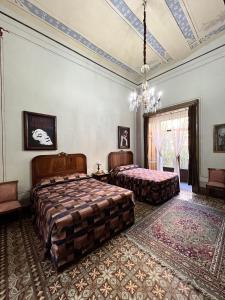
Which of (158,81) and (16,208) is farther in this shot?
(158,81)

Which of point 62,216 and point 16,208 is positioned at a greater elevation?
point 62,216

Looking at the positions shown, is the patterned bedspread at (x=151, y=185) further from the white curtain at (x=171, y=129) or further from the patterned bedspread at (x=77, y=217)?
the white curtain at (x=171, y=129)

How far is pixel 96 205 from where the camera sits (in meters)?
2.21

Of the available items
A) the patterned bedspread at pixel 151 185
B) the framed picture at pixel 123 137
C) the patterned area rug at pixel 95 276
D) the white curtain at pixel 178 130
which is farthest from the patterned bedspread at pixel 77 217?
the white curtain at pixel 178 130

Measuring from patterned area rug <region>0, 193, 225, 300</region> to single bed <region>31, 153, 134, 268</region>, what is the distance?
15cm

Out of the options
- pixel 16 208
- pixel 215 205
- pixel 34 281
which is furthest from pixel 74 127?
pixel 215 205

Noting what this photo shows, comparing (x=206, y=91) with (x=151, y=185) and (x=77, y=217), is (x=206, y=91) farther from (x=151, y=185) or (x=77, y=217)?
(x=77, y=217)

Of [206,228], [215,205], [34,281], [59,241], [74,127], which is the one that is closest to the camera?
[34,281]

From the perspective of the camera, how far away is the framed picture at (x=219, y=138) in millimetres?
4027

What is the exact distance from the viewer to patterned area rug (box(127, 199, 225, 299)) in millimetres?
1698

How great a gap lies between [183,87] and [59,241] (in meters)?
5.37

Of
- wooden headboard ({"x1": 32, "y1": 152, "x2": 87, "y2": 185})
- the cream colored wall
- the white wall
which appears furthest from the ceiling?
wooden headboard ({"x1": 32, "y1": 152, "x2": 87, "y2": 185})

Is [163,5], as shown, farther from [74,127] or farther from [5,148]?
[5,148]

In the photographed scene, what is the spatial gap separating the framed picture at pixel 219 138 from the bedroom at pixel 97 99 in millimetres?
120
